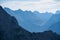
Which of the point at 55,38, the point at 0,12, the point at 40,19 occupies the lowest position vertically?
the point at 40,19

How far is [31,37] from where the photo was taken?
242 ft

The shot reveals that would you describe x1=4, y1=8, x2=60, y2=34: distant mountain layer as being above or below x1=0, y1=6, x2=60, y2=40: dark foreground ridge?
below

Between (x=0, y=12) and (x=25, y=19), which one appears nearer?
(x=0, y=12)

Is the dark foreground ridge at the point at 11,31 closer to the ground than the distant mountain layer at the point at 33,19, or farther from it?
farther from it

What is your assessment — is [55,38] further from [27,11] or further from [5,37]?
[27,11]

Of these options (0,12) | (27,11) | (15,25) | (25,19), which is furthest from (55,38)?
(27,11)

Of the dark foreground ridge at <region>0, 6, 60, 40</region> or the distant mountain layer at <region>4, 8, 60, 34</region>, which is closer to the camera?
the dark foreground ridge at <region>0, 6, 60, 40</region>

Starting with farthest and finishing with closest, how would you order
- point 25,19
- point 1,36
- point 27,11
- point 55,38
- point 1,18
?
point 27,11 < point 25,19 < point 55,38 < point 1,18 < point 1,36

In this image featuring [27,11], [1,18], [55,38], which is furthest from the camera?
[27,11]

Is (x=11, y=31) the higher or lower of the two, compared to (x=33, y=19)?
higher

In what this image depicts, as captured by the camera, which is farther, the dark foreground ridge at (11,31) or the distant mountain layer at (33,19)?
the distant mountain layer at (33,19)

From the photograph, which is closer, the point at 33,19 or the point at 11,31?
the point at 11,31

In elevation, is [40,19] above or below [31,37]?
below

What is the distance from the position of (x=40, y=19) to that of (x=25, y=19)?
15.9 metres
